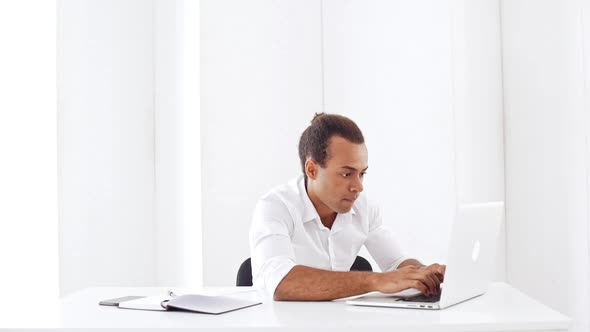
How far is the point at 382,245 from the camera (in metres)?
3.07

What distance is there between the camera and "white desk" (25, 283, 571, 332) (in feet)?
6.42

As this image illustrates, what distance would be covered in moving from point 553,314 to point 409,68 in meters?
2.27

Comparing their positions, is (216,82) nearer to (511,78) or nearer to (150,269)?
(150,269)

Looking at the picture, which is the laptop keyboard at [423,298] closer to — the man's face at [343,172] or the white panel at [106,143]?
the man's face at [343,172]

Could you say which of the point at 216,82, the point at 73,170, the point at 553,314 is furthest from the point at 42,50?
the point at 553,314

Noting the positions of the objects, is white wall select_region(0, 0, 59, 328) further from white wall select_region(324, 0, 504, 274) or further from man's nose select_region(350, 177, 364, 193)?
man's nose select_region(350, 177, 364, 193)

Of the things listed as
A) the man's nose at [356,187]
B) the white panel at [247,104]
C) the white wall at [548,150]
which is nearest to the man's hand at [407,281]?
the man's nose at [356,187]

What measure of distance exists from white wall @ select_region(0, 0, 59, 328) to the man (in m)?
1.57

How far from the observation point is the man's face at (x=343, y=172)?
275 centimetres

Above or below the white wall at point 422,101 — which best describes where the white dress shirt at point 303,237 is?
below

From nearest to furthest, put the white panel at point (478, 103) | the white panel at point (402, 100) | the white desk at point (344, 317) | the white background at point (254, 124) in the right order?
the white desk at point (344, 317) → the white background at point (254, 124) → the white panel at point (478, 103) → the white panel at point (402, 100)

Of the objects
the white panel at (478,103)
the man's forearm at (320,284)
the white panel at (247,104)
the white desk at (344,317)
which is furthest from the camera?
the white panel at (247,104)

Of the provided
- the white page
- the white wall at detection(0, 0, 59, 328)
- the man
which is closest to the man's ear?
the man

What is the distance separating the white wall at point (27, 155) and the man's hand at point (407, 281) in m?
2.08
